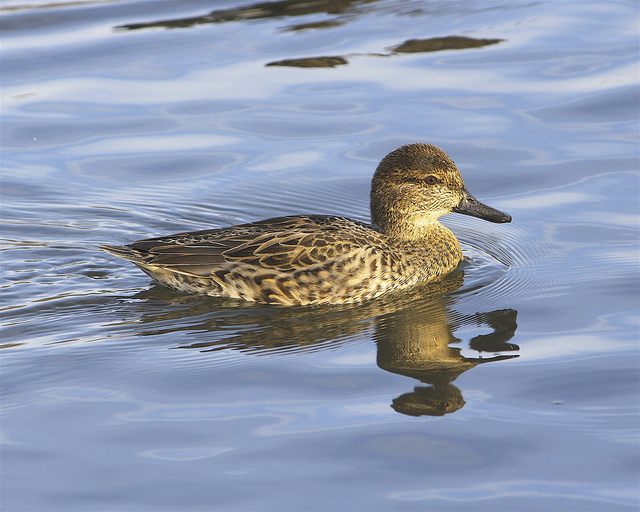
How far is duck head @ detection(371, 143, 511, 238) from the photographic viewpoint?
9.18 meters

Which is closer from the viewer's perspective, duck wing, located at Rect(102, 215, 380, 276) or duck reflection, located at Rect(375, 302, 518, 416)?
duck reflection, located at Rect(375, 302, 518, 416)

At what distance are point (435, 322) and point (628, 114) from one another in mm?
5736

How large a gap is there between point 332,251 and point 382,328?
3.50 ft

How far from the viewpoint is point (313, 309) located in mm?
8477

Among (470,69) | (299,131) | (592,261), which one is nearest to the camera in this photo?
(592,261)

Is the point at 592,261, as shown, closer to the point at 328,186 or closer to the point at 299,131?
the point at 328,186

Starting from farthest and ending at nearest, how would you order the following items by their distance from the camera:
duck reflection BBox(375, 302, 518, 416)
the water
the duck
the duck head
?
the duck head < the duck < duck reflection BBox(375, 302, 518, 416) < the water

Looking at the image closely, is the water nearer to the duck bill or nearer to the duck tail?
the duck tail

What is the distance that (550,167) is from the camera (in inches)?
443

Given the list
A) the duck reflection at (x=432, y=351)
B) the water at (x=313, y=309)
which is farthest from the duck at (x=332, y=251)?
the duck reflection at (x=432, y=351)

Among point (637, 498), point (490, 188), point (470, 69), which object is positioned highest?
point (470, 69)

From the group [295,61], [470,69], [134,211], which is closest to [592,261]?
[134,211]

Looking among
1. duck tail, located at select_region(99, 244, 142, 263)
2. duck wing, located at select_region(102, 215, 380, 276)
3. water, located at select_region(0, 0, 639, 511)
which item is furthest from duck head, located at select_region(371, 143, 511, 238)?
duck tail, located at select_region(99, 244, 142, 263)

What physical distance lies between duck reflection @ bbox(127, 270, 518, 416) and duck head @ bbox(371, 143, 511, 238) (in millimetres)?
747
